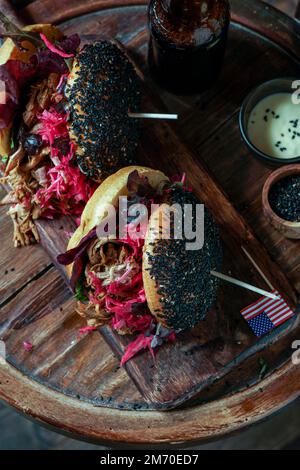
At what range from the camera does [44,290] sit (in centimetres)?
219

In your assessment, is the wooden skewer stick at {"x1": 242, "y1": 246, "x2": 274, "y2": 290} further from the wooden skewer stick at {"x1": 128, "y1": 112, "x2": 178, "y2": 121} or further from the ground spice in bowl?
the wooden skewer stick at {"x1": 128, "y1": 112, "x2": 178, "y2": 121}

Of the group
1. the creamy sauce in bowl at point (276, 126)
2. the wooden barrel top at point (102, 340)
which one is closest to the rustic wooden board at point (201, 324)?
the wooden barrel top at point (102, 340)

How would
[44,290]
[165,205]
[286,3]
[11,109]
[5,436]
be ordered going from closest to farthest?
[165,205]
[11,109]
[44,290]
[286,3]
[5,436]

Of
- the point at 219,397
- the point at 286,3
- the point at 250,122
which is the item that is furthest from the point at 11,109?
the point at 286,3

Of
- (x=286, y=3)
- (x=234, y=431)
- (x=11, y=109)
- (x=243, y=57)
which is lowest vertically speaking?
(x=234, y=431)

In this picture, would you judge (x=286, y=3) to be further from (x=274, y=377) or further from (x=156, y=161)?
(x=274, y=377)

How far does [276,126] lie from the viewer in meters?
2.25

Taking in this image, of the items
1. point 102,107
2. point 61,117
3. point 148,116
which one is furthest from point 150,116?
point 61,117

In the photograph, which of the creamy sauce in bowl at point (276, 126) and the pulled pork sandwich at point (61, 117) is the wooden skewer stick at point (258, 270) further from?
the pulled pork sandwich at point (61, 117)

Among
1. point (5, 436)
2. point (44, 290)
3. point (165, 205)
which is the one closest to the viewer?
point (165, 205)

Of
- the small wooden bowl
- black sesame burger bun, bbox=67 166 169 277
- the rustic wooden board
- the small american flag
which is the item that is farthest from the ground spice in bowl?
black sesame burger bun, bbox=67 166 169 277

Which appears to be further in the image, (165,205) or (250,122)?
(250,122)

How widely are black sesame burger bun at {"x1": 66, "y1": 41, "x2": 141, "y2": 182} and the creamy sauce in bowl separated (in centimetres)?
46
